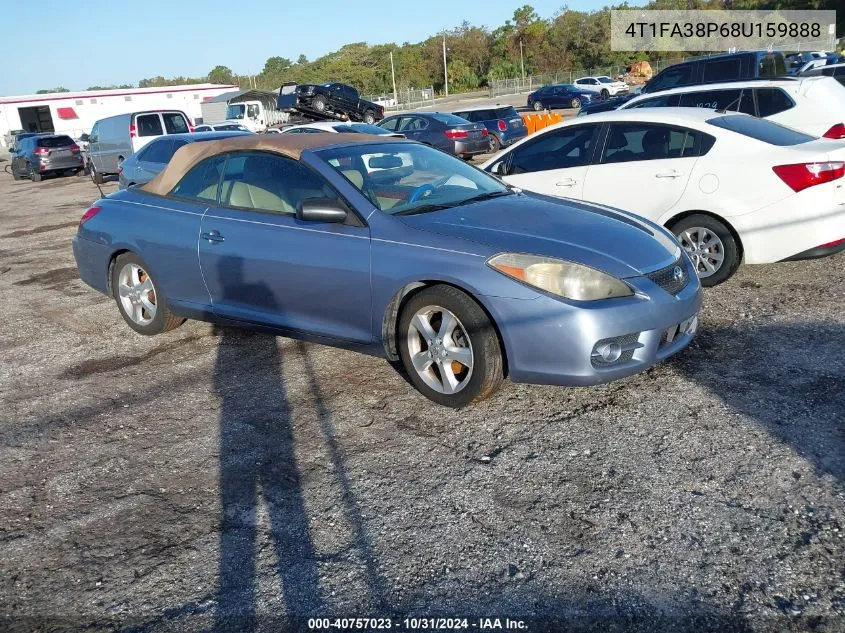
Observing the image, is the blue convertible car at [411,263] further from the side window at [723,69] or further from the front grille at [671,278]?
the side window at [723,69]

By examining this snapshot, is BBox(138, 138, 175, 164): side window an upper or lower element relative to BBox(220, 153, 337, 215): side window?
lower

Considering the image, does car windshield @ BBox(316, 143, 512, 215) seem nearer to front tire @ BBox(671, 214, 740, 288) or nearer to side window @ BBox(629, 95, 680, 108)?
front tire @ BBox(671, 214, 740, 288)

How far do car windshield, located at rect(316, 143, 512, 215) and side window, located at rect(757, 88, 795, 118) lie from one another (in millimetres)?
5323

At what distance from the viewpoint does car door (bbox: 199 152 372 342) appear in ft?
15.5

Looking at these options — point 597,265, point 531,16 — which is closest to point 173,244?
point 597,265

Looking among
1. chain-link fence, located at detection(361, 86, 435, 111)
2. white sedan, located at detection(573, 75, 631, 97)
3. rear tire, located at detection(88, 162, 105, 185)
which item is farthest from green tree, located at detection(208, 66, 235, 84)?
rear tire, located at detection(88, 162, 105, 185)

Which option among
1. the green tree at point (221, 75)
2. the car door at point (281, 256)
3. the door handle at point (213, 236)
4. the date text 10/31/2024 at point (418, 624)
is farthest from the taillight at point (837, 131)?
the green tree at point (221, 75)

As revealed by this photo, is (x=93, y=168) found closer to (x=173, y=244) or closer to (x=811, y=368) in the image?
(x=173, y=244)

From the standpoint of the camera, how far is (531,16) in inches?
3428

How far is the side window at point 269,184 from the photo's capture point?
5020 mm

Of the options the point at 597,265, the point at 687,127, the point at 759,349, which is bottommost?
the point at 759,349

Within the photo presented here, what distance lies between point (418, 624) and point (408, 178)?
317 centimetres

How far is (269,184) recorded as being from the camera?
5270mm

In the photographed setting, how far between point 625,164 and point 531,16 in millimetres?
86995
